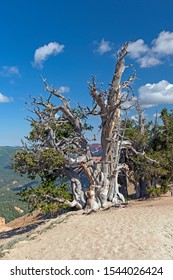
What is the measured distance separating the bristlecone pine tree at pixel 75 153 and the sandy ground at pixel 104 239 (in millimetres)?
3482

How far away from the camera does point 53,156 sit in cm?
2200

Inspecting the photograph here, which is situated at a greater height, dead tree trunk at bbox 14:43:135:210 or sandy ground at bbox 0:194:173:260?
dead tree trunk at bbox 14:43:135:210

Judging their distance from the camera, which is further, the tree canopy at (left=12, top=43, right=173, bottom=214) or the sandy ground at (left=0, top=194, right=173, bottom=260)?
the tree canopy at (left=12, top=43, right=173, bottom=214)

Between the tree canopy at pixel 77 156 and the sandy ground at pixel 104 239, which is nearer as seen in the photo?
the sandy ground at pixel 104 239

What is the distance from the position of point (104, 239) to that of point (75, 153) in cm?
1101

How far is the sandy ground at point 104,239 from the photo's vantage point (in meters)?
12.9

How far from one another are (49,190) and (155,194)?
43.0ft

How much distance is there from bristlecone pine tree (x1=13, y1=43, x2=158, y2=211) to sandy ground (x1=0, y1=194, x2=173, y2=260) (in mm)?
3482

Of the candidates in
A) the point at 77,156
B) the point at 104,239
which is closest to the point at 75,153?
the point at 77,156

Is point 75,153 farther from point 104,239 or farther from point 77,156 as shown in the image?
point 104,239

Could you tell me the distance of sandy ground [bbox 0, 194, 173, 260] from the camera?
12.9 m

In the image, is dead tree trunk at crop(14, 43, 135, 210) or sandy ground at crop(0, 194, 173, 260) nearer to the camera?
sandy ground at crop(0, 194, 173, 260)

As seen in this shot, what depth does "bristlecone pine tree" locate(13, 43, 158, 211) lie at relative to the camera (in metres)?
22.2

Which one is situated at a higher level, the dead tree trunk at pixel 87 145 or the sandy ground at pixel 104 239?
the dead tree trunk at pixel 87 145
